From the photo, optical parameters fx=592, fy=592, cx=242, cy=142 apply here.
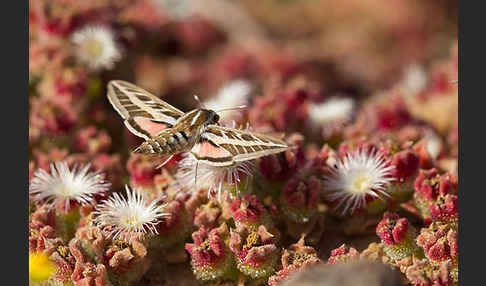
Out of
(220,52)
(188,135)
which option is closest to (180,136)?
(188,135)

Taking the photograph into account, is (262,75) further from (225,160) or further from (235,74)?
(225,160)

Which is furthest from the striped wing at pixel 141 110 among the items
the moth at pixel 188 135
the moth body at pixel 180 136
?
the moth body at pixel 180 136

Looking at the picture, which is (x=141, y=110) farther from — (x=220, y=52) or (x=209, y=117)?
(x=220, y=52)

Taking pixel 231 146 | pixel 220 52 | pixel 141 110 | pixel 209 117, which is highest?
pixel 220 52

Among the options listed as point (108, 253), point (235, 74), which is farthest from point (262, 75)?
point (108, 253)

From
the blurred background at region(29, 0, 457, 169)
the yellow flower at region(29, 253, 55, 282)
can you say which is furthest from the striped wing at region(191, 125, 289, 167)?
the blurred background at region(29, 0, 457, 169)

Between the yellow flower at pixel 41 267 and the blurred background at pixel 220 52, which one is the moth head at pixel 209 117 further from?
the yellow flower at pixel 41 267

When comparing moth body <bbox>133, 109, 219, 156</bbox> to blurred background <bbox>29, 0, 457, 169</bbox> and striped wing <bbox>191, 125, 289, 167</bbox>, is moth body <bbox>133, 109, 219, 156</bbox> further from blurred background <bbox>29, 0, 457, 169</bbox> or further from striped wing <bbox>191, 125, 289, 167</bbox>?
blurred background <bbox>29, 0, 457, 169</bbox>
